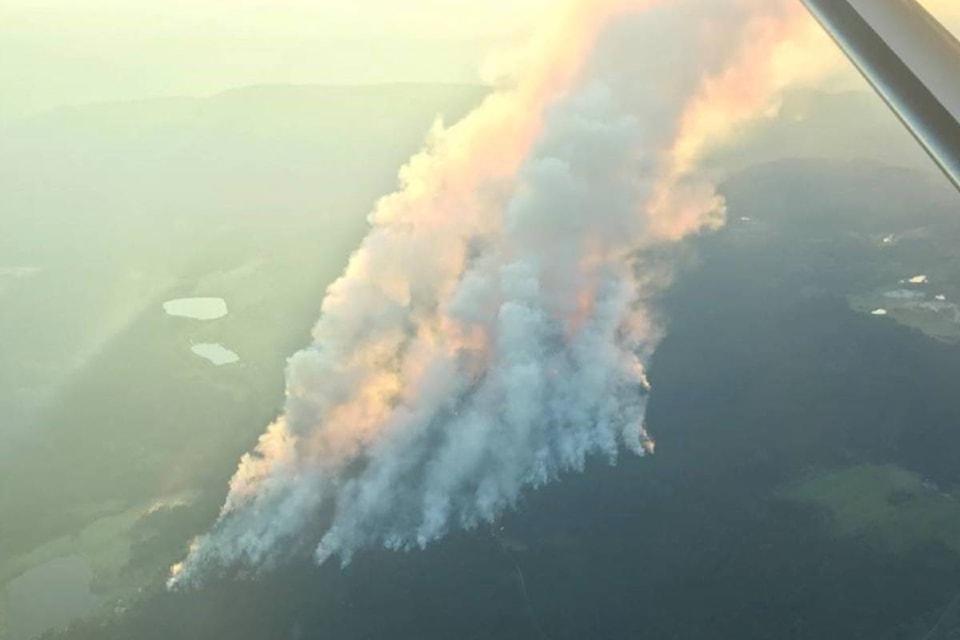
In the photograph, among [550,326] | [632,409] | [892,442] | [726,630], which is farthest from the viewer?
[550,326]

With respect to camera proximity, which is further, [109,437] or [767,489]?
[109,437]

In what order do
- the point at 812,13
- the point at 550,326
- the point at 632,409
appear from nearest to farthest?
1. the point at 812,13
2. the point at 632,409
3. the point at 550,326

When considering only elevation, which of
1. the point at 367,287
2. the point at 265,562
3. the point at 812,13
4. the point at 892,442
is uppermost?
the point at 812,13

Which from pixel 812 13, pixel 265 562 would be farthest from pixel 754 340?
pixel 812 13

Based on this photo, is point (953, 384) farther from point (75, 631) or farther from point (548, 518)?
point (75, 631)

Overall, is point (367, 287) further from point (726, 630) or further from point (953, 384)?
point (953, 384)

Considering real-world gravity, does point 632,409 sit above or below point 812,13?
below
